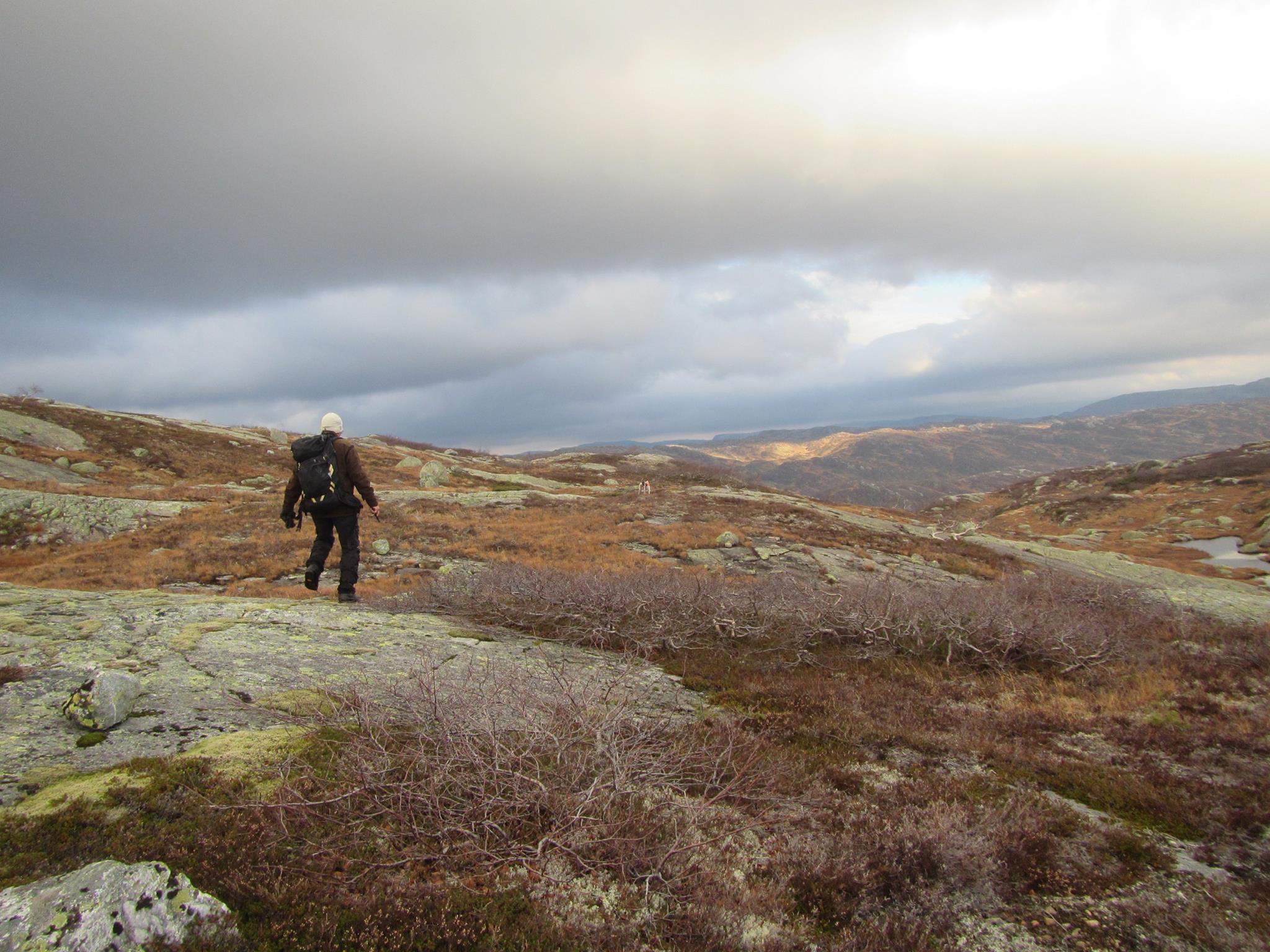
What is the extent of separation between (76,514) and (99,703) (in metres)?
21.0

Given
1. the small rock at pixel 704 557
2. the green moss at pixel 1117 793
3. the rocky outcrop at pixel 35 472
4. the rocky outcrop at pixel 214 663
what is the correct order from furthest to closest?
1. the rocky outcrop at pixel 35 472
2. the small rock at pixel 704 557
3. the green moss at pixel 1117 793
4. the rocky outcrop at pixel 214 663

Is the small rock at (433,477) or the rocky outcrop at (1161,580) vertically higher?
the small rock at (433,477)

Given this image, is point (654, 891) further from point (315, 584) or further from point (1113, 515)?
point (1113, 515)

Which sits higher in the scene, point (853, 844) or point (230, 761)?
point (230, 761)

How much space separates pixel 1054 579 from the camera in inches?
509

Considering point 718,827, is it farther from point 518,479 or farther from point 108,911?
point 518,479

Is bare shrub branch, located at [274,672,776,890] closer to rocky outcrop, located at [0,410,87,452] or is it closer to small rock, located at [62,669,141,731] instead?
small rock, located at [62,669,141,731]

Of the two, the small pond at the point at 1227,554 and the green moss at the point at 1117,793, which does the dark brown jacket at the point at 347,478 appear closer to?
the green moss at the point at 1117,793

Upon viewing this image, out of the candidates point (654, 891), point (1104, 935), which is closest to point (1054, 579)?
point (1104, 935)

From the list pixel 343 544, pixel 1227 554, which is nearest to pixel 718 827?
pixel 343 544

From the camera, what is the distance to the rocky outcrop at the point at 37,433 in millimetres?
36344

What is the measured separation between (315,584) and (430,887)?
813 centimetres

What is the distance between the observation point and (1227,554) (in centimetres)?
3453

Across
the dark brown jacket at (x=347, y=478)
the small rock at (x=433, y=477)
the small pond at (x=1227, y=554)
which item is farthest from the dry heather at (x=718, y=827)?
the small rock at (x=433, y=477)
